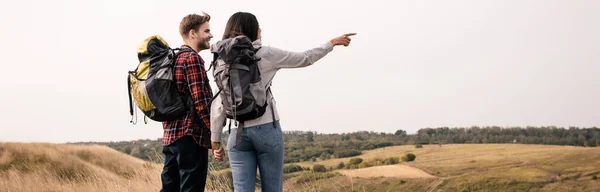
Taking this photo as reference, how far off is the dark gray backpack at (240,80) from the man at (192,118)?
333mm

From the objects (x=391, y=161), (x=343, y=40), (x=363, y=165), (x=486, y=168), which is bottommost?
(x=486, y=168)

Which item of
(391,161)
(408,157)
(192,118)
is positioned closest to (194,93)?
(192,118)

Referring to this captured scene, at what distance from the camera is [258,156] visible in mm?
3441

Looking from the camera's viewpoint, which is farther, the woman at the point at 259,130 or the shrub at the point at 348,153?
the shrub at the point at 348,153

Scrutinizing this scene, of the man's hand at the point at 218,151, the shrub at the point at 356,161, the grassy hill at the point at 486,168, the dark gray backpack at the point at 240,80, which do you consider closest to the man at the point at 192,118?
the man's hand at the point at 218,151

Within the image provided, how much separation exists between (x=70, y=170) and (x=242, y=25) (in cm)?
1124

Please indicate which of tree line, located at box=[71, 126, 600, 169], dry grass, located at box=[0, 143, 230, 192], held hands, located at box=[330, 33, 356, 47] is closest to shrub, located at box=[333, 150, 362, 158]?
tree line, located at box=[71, 126, 600, 169]

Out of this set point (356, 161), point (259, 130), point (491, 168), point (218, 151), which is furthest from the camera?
point (356, 161)

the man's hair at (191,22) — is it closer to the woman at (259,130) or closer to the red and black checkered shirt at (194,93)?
the red and black checkered shirt at (194,93)

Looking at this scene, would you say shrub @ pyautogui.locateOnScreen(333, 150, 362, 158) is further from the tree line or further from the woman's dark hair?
the woman's dark hair

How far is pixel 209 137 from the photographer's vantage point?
3777 mm

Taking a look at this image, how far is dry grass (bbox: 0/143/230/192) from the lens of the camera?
8289mm

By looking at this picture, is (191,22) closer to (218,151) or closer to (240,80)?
(240,80)

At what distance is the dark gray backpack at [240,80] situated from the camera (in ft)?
10.7
